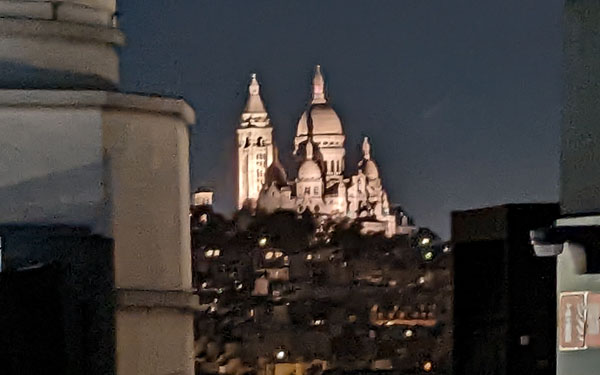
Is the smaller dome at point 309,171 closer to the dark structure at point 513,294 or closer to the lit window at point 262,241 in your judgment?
the lit window at point 262,241

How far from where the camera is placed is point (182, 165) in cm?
438

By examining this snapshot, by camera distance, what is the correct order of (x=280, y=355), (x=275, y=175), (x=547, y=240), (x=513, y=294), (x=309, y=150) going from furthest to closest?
(x=275, y=175), (x=309, y=150), (x=280, y=355), (x=513, y=294), (x=547, y=240)

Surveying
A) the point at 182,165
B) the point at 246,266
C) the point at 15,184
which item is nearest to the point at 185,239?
the point at 182,165

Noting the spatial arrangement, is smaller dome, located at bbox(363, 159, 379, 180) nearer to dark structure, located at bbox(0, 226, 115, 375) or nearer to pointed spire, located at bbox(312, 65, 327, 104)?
pointed spire, located at bbox(312, 65, 327, 104)

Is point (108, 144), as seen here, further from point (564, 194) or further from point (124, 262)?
point (564, 194)

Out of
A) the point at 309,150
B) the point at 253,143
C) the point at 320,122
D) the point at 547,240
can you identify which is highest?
the point at 320,122

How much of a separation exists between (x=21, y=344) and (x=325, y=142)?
6044 centimetres

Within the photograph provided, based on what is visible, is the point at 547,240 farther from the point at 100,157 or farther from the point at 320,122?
the point at 320,122

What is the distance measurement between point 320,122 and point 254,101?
21.2ft

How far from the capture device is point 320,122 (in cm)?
6525

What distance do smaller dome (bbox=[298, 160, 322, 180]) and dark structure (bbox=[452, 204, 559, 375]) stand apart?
57.1 m

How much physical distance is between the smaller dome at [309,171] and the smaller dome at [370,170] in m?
2.30

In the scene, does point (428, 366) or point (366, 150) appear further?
point (366, 150)

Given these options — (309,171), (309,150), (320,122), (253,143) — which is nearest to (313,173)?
(309,171)
